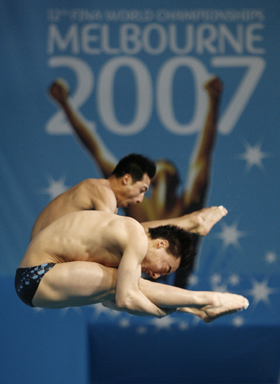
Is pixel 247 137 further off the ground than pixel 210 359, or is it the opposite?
pixel 247 137

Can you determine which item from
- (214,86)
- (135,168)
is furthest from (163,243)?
(214,86)

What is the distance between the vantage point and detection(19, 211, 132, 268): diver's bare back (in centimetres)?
336

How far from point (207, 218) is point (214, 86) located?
1.24 metres

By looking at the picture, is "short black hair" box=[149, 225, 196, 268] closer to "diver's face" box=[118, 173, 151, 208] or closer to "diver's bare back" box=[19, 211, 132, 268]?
"diver's bare back" box=[19, 211, 132, 268]

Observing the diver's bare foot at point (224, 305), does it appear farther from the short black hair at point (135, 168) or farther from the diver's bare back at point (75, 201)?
the short black hair at point (135, 168)

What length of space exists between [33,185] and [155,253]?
6.85ft

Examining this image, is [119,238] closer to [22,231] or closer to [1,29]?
[22,231]

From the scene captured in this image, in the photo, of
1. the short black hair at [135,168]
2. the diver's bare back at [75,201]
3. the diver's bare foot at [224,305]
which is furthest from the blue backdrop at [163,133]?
the diver's bare foot at [224,305]

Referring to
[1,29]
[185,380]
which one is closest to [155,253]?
[185,380]

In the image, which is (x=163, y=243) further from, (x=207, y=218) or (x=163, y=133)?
(x=163, y=133)

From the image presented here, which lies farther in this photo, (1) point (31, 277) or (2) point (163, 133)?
(2) point (163, 133)

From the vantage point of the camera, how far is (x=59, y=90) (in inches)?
208

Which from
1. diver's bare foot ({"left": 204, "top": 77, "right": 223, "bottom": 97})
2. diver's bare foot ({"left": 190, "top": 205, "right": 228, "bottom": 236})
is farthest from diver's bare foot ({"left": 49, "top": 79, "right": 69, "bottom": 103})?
diver's bare foot ({"left": 190, "top": 205, "right": 228, "bottom": 236})

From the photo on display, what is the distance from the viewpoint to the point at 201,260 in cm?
525
